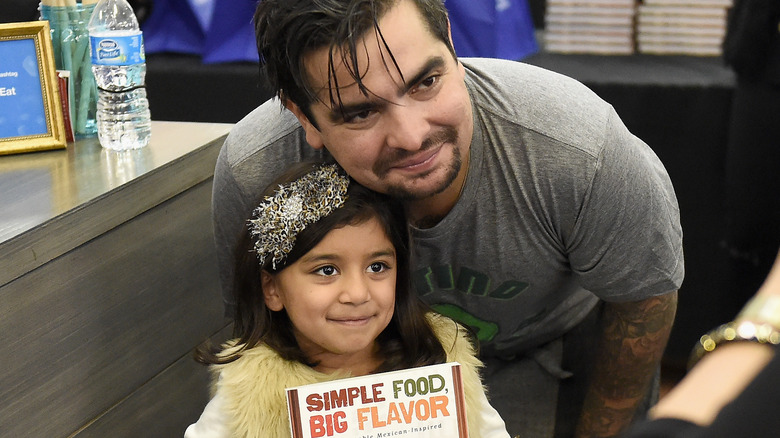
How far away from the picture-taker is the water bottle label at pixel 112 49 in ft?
5.82

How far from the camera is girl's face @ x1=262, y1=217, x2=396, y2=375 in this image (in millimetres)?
1411

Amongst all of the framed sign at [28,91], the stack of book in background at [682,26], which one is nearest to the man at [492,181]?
the framed sign at [28,91]

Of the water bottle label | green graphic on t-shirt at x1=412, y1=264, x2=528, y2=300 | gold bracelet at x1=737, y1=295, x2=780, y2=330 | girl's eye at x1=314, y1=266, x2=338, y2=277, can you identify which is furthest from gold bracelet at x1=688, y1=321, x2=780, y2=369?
the water bottle label

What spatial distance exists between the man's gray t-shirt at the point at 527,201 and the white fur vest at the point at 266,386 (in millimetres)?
186

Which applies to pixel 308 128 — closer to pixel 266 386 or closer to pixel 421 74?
pixel 421 74

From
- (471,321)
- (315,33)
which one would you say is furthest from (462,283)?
(315,33)

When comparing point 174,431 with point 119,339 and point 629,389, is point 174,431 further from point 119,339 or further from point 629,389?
point 629,389

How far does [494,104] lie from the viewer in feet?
5.11

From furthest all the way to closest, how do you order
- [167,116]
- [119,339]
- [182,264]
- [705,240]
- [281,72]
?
[167,116] < [705,240] < [182,264] < [119,339] < [281,72]

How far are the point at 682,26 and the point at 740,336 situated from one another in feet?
7.02

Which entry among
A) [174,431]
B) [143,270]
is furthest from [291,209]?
[174,431]

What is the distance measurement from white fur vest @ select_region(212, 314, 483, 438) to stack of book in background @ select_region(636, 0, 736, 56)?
1.38 m

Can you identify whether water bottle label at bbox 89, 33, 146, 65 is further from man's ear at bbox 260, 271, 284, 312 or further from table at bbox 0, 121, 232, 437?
man's ear at bbox 260, 271, 284, 312

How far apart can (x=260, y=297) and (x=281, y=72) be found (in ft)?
1.18
